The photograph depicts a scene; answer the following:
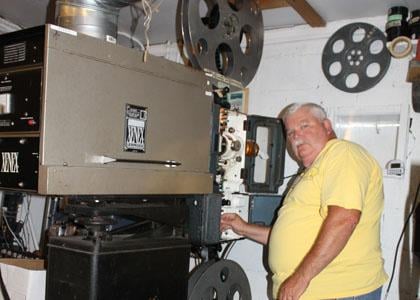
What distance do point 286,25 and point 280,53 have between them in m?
0.16

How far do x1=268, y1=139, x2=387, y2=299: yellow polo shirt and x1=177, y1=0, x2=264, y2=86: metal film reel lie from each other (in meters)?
0.65

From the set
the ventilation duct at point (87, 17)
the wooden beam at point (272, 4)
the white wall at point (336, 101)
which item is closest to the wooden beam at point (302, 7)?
the wooden beam at point (272, 4)

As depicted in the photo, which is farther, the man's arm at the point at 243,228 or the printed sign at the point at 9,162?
the man's arm at the point at 243,228

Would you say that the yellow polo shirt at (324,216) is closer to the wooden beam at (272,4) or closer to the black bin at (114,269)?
the black bin at (114,269)

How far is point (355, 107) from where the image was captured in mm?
2205

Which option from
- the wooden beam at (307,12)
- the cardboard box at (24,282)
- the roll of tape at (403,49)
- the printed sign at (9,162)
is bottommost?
the cardboard box at (24,282)

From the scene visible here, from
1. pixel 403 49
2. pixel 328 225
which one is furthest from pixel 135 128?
pixel 403 49

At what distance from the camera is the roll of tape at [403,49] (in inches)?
80.1

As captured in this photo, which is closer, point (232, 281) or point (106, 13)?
point (106, 13)

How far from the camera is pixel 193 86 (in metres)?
1.61

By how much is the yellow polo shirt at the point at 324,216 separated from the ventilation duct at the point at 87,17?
3.06 ft

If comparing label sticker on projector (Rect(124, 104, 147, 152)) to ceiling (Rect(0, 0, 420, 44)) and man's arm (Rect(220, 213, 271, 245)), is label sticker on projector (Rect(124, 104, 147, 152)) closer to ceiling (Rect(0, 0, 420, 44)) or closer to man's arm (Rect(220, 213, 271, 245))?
man's arm (Rect(220, 213, 271, 245))

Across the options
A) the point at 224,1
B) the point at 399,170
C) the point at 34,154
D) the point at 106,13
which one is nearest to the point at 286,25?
the point at 224,1

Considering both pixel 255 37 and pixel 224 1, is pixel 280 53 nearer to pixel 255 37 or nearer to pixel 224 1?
pixel 255 37
